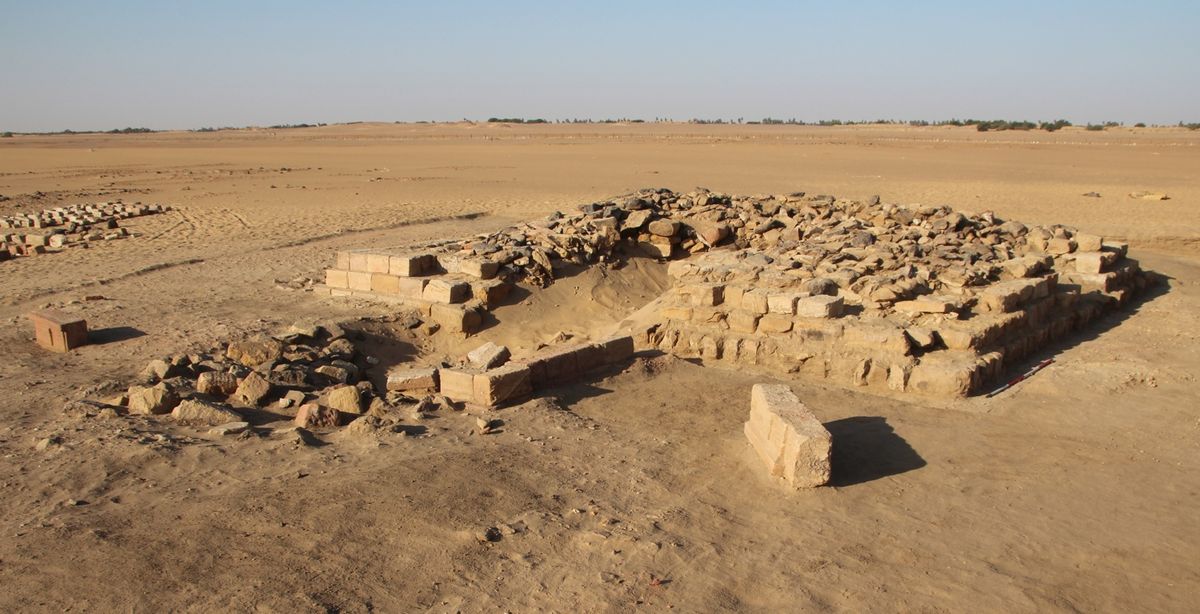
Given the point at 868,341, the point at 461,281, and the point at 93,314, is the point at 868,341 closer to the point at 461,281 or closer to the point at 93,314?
the point at 461,281

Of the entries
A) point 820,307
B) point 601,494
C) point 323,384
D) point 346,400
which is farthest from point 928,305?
point 323,384

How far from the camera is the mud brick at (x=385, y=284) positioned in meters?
10.8

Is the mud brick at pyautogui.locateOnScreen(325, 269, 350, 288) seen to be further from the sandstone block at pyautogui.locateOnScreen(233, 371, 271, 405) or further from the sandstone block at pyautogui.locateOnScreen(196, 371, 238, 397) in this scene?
the sandstone block at pyautogui.locateOnScreen(233, 371, 271, 405)

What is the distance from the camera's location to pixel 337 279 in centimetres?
1135

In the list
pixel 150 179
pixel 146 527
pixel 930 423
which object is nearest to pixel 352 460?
pixel 146 527

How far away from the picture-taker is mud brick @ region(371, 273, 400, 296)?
35.4 feet

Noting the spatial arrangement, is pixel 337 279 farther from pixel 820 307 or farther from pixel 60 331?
pixel 820 307

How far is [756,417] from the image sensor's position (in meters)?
6.39

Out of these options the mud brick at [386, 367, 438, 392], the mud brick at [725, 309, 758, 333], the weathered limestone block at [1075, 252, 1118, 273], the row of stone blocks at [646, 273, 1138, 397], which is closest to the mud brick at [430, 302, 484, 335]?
the row of stone blocks at [646, 273, 1138, 397]

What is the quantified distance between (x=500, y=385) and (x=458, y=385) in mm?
433

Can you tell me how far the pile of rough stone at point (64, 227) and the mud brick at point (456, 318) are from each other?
8781mm

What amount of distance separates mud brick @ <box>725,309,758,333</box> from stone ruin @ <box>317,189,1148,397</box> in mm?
18

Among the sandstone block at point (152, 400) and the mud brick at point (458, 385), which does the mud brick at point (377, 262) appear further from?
the sandstone block at point (152, 400)

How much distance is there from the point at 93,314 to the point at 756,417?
7.90 metres
